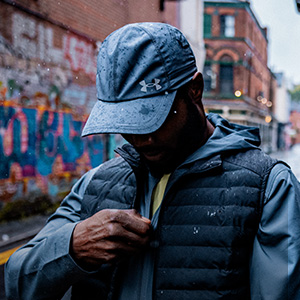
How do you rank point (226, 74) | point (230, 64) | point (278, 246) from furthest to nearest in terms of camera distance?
point (226, 74)
point (230, 64)
point (278, 246)

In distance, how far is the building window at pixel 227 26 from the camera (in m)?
21.6

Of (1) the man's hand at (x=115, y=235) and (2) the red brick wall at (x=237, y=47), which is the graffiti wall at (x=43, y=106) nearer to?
(1) the man's hand at (x=115, y=235)

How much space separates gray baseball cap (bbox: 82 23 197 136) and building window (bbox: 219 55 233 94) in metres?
22.3

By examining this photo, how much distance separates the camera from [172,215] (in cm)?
108

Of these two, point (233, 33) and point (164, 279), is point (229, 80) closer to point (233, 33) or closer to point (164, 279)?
point (233, 33)

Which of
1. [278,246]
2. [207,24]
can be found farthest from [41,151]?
[207,24]

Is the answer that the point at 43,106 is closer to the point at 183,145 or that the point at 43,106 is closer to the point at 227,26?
the point at 183,145

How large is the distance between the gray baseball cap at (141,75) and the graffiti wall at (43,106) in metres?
6.63

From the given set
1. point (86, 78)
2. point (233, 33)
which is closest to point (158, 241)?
point (86, 78)

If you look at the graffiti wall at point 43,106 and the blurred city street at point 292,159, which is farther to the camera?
the blurred city street at point 292,159

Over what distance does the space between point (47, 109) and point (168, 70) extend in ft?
24.9

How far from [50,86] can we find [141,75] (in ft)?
25.4

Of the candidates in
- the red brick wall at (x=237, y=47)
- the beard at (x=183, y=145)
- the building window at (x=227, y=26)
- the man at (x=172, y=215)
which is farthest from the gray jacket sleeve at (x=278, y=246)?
the building window at (x=227, y=26)

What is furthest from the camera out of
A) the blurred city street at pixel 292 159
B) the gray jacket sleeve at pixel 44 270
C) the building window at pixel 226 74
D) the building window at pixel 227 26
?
the building window at pixel 226 74
